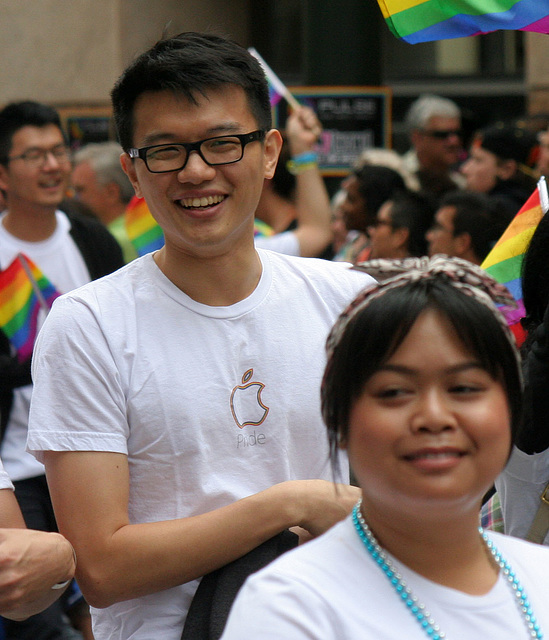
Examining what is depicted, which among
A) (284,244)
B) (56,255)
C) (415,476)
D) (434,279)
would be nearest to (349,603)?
(415,476)

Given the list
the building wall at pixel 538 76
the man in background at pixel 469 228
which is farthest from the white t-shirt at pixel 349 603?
the building wall at pixel 538 76

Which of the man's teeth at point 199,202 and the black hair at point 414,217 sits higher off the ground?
the man's teeth at point 199,202

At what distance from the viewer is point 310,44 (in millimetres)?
8266

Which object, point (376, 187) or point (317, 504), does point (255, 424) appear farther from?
point (376, 187)

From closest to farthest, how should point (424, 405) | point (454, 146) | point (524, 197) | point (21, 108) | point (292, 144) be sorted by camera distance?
point (424, 405), point (21, 108), point (292, 144), point (524, 197), point (454, 146)

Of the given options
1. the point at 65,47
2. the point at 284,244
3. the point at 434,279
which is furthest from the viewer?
the point at 65,47

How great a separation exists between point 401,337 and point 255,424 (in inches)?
30.7

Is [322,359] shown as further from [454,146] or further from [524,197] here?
[454,146]

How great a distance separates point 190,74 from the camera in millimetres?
2369

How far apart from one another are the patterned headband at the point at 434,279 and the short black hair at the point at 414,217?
13.9 ft

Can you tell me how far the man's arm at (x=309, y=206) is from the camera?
5.08m

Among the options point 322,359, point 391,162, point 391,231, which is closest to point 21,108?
point 391,231

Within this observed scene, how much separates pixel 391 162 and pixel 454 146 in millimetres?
1308

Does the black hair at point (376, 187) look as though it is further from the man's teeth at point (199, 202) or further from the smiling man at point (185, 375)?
the man's teeth at point (199, 202)
